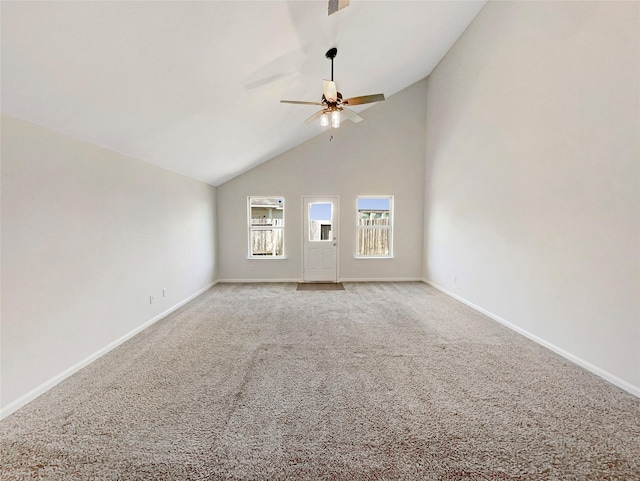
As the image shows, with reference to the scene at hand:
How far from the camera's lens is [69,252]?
7.43ft

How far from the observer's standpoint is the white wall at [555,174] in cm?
211

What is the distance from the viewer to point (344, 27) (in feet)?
9.15

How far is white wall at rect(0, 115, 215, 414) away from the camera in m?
1.83

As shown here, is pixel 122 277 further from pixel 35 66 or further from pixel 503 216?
pixel 503 216

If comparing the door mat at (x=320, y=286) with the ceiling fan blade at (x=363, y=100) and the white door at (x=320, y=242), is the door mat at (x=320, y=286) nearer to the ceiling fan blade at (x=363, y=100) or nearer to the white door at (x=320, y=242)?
the white door at (x=320, y=242)

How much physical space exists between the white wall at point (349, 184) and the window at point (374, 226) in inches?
6.8

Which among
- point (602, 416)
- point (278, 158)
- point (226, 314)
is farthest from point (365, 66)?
point (602, 416)

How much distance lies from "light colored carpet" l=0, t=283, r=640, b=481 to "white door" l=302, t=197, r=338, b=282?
2.84 metres

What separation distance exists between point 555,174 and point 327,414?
10.2 feet

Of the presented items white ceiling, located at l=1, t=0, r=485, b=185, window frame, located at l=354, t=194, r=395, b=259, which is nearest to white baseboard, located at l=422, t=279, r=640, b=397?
window frame, located at l=354, t=194, r=395, b=259

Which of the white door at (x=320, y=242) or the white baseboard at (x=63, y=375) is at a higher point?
the white door at (x=320, y=242)

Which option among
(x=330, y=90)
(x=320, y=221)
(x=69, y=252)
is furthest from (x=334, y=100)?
(x=320, y=221)

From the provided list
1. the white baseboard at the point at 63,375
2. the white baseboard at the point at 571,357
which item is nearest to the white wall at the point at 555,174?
the white baseboard at the point at 571,357

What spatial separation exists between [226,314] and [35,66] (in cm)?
307
